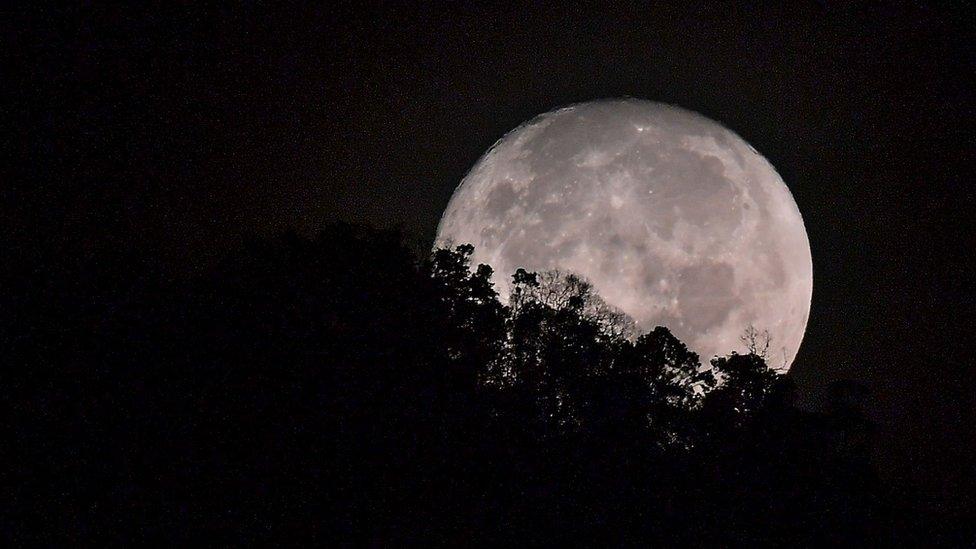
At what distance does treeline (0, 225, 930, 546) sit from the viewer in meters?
16.6

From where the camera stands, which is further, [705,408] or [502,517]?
[705,408]

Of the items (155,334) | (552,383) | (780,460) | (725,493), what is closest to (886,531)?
(780,460)

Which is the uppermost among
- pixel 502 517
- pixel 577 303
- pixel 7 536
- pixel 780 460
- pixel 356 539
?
pixel 577 303

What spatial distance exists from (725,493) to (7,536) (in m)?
16.0

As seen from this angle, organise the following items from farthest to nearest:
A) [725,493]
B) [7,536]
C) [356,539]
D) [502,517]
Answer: [725,493]
[502,517]
[356,539]
[7,536]

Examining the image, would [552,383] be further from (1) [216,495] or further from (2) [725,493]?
(1) [216,495]

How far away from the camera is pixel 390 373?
62.7 feet

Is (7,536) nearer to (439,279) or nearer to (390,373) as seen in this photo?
(390,373)

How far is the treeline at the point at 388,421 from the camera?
1661 centimetres

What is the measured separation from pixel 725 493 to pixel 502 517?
5760mm

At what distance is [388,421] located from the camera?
59.9 ft

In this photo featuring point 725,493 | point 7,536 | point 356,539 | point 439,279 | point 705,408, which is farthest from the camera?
point 439,279

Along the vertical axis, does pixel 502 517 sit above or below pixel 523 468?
below

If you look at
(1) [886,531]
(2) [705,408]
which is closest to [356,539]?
(2) [705,408]
